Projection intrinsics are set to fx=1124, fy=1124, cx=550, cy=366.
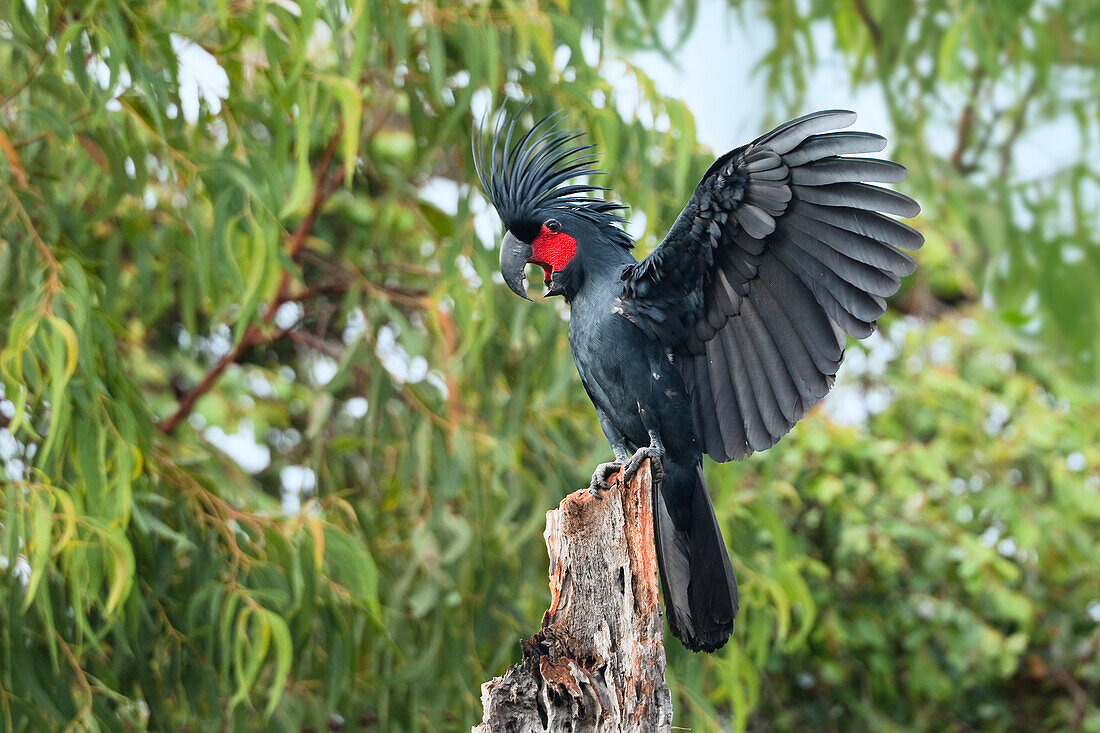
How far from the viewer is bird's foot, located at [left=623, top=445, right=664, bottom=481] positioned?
159 cm

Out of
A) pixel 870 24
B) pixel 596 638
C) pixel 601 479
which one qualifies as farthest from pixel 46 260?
pixel 870 24

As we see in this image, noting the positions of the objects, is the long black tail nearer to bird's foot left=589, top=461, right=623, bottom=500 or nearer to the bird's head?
bird's foot left=589, top=461, right=623, bottom=500

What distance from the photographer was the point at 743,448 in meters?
1.63

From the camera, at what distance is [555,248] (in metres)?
1.66

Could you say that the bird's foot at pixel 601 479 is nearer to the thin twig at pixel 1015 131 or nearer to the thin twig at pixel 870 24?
the thin twig at pixel 870 24

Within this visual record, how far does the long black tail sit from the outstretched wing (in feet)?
0.24

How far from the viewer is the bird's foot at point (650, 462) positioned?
5.22 ft

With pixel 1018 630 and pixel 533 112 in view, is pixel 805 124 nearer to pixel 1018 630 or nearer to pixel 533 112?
pixel 533 112

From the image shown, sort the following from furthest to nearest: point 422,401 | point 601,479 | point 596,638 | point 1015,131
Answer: point 1015,131 → point 422,401 → point 601,479 → point 596,638

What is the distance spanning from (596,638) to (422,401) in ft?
4.00

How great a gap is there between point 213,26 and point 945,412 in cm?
300

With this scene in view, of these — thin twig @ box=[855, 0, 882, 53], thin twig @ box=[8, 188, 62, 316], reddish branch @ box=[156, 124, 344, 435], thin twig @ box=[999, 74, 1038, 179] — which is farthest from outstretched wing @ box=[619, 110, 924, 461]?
thin twig @ box=[999, 74, 1038, 179]

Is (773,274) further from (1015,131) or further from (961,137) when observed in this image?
(961,137)

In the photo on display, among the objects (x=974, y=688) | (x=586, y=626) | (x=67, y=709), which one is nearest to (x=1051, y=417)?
(x=974, y=688)
